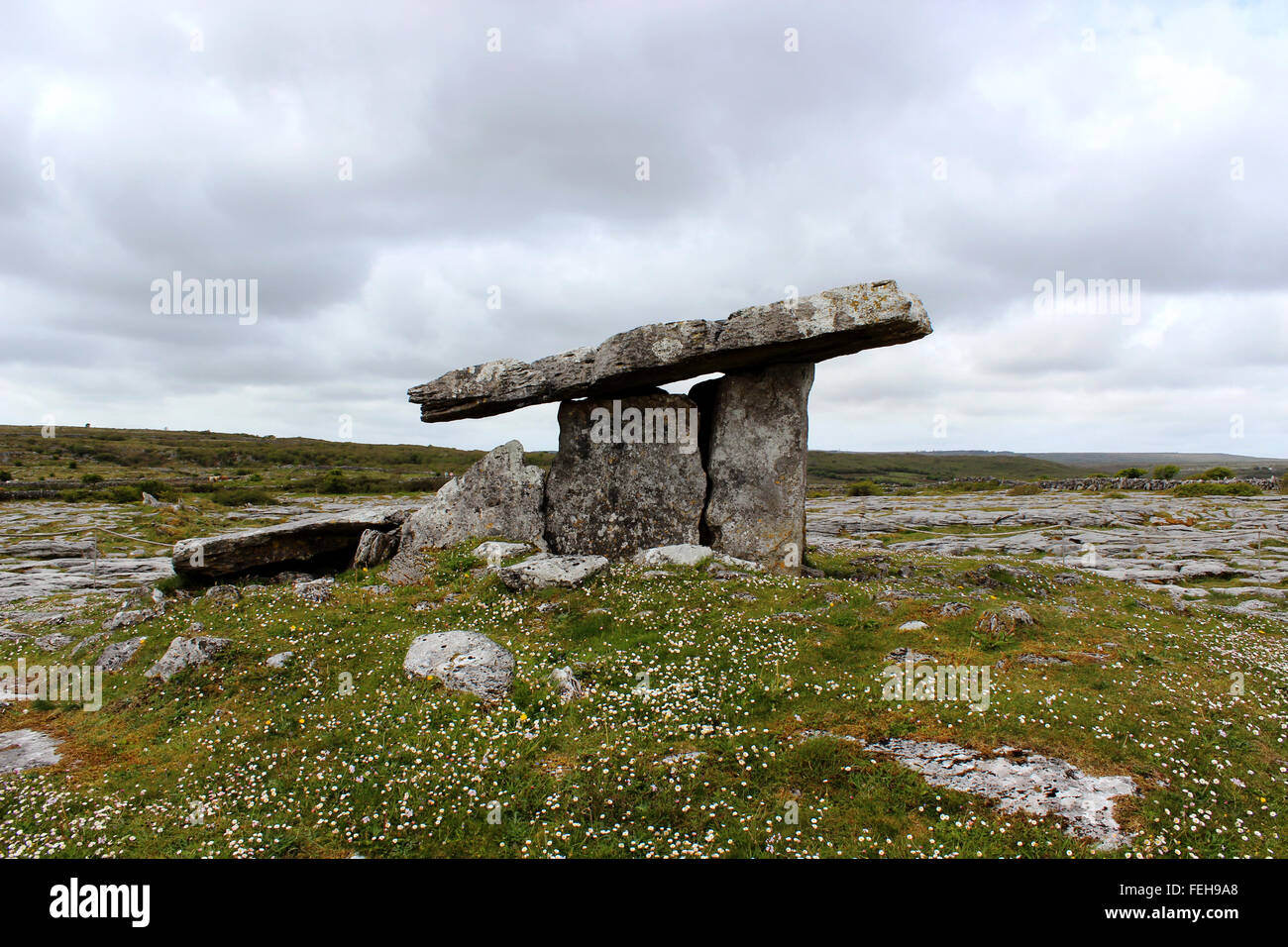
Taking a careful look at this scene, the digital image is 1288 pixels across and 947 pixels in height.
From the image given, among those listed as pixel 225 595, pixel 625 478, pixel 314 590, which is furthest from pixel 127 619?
pixel 625 478

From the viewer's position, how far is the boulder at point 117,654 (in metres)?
11.9

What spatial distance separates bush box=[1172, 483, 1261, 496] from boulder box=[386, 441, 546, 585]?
55382 millimetres

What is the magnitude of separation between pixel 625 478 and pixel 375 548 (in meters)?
7.45

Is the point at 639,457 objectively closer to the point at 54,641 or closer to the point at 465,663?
the point at 465,663

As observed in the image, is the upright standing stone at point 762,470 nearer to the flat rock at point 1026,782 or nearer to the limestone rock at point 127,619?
the flat rock at point 1026,782

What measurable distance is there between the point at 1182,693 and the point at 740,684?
632 centimetres

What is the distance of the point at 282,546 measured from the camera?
18.8 metres

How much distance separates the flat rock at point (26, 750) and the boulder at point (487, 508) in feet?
32.3

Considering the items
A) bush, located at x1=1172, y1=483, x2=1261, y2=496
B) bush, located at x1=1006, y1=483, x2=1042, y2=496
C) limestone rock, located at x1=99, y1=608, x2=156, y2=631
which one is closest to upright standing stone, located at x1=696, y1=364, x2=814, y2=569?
limestone rock, located at x1=99, y1=608, x2=156, y2=631
